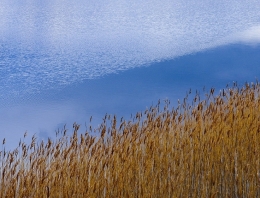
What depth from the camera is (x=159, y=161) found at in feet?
14.2

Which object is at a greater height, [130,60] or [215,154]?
[130,60]

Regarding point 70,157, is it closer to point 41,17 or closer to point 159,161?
point 159,161

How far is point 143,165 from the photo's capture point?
420 centimetres

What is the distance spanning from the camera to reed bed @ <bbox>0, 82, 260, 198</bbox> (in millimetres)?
3842

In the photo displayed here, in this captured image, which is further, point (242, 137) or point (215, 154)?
point (242, 137)

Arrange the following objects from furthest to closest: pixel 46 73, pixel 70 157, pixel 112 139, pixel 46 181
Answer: pixel 46 73
pixel 112 139
pixel 70 157
pixel 46 181

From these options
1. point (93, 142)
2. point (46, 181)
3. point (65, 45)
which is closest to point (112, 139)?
point (93, 142)

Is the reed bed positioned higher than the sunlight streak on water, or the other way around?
the sunlight streak on water

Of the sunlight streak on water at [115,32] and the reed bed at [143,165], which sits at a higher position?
the sunlight streak on water at [115,32]

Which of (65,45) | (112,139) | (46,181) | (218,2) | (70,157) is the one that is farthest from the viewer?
(218,2)

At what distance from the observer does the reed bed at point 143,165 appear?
3.84m

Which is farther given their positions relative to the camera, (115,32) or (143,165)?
(115,32)

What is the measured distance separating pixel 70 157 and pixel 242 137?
197 cm

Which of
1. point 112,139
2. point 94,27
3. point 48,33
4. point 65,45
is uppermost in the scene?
point 94,27
